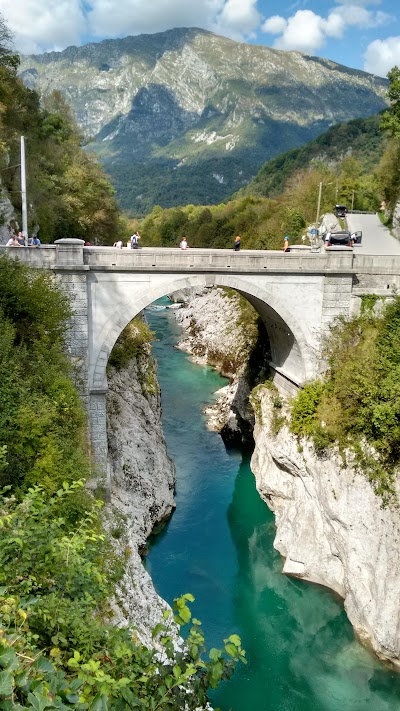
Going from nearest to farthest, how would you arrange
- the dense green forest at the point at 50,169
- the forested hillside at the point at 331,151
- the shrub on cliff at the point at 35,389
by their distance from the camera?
the shrub on cliff at the point at 35,389
the dense green forest at the point at 50,169
the forested hillside at the point at 331,151

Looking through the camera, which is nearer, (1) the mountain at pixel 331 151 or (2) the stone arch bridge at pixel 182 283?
(2) the stone arch bridge at pixel 182 283

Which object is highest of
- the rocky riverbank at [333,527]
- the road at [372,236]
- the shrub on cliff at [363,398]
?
the road at [372,236]

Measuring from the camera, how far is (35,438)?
13.0 m

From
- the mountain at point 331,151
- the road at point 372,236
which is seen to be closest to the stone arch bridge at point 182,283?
the road at point 372,236

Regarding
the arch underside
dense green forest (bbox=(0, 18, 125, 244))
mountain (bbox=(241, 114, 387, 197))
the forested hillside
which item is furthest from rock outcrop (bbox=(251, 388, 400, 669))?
mountain (bbox=(241, 114, 387, 197))

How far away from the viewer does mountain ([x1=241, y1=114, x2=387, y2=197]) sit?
100688mm

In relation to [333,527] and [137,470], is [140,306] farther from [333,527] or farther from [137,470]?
[333,527]

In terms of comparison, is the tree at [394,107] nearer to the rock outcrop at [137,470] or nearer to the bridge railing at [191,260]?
the bridge railing at [191,260]

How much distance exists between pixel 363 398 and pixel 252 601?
8537 millimetres

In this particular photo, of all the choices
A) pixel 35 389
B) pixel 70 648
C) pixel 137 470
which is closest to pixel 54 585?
pixel 70 648

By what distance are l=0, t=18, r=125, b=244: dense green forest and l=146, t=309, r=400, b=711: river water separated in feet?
51.2

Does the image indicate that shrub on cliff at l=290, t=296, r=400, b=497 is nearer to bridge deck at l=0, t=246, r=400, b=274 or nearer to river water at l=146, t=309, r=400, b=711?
bridge deck at l=0, t=246, r=400, b=274

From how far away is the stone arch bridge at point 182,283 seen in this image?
18.4 m

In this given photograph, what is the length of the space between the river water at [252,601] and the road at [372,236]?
44.4 ft
